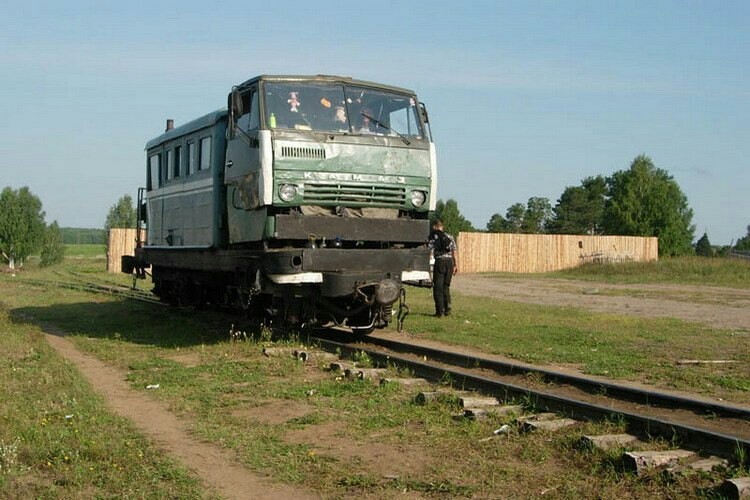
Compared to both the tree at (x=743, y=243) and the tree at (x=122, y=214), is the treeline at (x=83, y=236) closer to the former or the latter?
the tree at (x=122, y=214)

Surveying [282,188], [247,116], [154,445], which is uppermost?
[247,116]

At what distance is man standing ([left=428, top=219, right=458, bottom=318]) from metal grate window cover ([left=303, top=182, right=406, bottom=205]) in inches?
200

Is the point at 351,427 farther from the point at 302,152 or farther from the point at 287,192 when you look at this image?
the point at 302,152

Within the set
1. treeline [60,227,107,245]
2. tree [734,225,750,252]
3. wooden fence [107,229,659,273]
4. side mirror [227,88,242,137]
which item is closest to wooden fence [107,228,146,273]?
wooden fence [107,229,659,273]

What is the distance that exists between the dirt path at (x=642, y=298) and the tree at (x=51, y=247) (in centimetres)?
4866

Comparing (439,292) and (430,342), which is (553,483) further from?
(439,292)

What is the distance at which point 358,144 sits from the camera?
1168cm

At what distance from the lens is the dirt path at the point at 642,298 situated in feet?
62.0

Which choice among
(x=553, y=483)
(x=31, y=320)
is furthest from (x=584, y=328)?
(x=31, y=320)

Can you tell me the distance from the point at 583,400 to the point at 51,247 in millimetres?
70611

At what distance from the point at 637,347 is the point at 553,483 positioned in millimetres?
7431

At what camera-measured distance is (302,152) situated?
11.4 metres

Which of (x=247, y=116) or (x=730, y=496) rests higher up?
(x=247, y=116)

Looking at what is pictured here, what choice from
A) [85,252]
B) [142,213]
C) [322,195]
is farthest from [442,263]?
[85,252]
